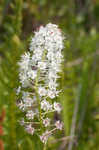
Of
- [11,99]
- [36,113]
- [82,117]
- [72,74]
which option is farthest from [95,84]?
[36,113]

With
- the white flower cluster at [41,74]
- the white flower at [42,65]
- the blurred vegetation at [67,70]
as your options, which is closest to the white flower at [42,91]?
the white flower cluster at [41,74]

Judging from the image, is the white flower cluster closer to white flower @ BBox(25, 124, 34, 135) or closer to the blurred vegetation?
white flower @ BBox(25, 124, 34, 135)

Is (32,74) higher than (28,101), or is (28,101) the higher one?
(32,74)

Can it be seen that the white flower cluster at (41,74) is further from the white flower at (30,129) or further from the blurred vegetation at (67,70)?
the blurred vegetation at (67,70)

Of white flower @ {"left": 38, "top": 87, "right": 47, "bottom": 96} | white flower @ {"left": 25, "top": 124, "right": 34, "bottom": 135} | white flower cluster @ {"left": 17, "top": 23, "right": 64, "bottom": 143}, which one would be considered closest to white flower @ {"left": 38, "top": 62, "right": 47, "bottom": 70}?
white flower cluster @ {"left": 17, "top": 23, "right": 64, "bottom": 143}

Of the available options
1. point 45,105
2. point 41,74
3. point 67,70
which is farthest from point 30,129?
point 67,70

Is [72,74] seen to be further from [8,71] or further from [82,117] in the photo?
[8,71]

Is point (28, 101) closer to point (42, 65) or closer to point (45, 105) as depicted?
point (45, 105)
